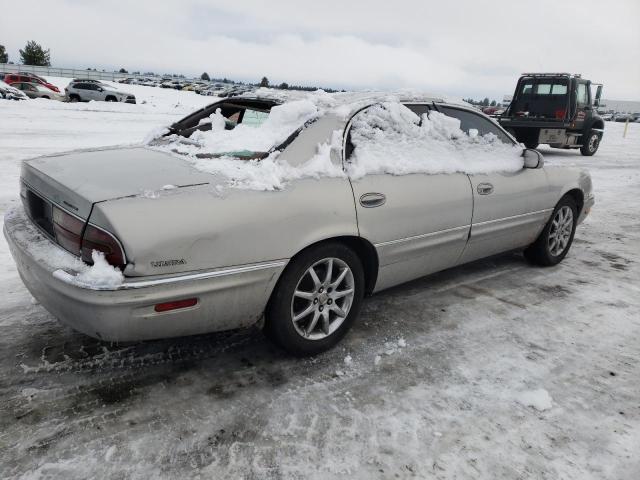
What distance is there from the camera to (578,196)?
4844mm

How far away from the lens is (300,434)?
2297 millimetres

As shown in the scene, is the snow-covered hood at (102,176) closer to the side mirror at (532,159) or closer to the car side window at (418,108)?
the car side window at (418,108)

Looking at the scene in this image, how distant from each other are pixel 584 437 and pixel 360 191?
1674 millimetres

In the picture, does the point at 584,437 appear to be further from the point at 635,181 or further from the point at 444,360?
the point at 635,181

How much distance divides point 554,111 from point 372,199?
12.9m

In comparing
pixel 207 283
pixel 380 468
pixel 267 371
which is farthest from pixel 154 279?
pixel 380 468

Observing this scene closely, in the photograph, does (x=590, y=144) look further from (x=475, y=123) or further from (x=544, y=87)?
(x=475, y=123)

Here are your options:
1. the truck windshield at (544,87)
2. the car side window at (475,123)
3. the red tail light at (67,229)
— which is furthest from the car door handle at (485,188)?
the truck windshield at (544,87)

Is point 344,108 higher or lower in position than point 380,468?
higher

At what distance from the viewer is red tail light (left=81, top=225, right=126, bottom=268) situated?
7.04 feet

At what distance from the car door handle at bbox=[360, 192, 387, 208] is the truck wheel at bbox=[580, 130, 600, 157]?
13841 mm

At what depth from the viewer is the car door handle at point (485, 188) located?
12.1 feet

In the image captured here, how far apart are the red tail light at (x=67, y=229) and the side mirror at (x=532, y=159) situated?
3354 millimetres

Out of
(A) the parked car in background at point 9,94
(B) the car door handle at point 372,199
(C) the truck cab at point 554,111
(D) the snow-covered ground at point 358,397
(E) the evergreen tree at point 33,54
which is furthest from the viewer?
(E) the evergreen tree at point 33,54
